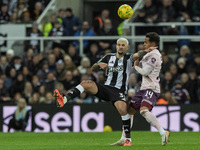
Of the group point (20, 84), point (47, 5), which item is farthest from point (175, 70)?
point (47, 5)

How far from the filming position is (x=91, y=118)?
63.7 feet

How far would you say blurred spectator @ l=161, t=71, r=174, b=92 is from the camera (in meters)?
20.3

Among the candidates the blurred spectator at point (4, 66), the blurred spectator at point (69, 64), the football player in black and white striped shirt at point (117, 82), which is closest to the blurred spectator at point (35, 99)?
the blurred spectator at point (69, 64)

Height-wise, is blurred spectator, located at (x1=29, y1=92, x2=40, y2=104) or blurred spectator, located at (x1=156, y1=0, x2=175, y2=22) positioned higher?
blurred spectator, located at (x1=156, y1=0, x2=175, y2=22)

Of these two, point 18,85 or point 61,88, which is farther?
point 18,85

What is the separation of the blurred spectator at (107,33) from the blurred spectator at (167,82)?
2372mm

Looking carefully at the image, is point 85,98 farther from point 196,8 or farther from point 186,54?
point 196,8

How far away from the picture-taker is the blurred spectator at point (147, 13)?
2194cm

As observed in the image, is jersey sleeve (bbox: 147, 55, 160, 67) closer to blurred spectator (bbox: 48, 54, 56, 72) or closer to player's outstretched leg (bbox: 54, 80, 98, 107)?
player's outstretched leg (bbox: 54, 80, 98, 107)

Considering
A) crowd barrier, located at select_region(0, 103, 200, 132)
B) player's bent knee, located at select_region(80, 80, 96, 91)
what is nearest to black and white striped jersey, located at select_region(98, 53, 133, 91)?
player's bent knee, located at select_region(80, 80, 96, 91)

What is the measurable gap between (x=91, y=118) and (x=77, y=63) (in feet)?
10.2

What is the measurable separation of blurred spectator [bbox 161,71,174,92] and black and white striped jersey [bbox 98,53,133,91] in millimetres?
7232

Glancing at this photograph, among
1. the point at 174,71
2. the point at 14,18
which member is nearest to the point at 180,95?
the point at 174,71

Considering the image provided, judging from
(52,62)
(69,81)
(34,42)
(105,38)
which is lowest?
(69,81)
